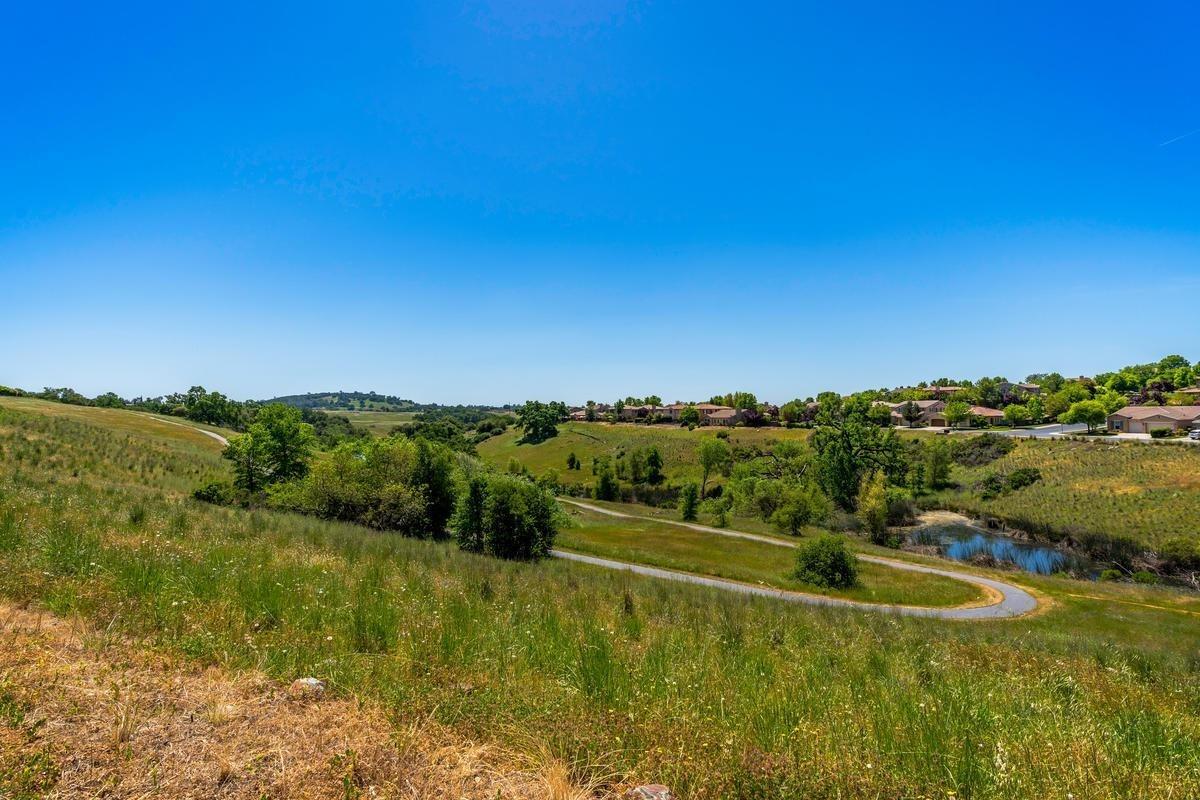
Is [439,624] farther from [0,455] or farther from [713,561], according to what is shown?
[713,561]

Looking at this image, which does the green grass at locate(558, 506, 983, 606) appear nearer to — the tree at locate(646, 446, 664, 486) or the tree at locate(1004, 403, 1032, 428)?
the tree at locate(646, 446, 664, 486)

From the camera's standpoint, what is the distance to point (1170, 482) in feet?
179

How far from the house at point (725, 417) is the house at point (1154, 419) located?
6897 cm

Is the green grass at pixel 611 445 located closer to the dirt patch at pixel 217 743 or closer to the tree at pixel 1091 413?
the tree at pixel 1091 413

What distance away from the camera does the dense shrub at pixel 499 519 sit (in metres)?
29.9

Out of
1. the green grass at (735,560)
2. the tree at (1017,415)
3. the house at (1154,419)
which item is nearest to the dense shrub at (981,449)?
the house at (1154,419)

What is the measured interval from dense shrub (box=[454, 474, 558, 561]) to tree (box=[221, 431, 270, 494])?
13910 mm

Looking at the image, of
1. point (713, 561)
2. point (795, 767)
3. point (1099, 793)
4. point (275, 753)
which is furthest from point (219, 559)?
point (713, 561)

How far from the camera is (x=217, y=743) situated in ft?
10.7

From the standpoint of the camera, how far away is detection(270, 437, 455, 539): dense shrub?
92.5 feet

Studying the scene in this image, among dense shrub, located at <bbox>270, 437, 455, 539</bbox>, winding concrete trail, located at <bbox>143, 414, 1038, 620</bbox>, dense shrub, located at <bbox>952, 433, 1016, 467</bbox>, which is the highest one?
dense shrub, located at <bbox>270, 437, 455, 539</bbox>

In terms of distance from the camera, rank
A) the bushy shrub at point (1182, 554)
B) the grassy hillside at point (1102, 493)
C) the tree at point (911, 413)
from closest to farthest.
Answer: the bushy shrub at point (1182, 554), the grassy hillside at point (1102, 493), the tree at point (911, 413)

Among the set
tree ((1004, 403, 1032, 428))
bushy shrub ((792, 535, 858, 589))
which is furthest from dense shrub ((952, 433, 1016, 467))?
bushy shrub ((792, 535, 858, 589))

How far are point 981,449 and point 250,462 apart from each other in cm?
9765
